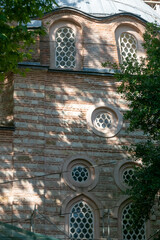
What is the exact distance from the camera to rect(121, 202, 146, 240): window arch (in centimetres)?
1669

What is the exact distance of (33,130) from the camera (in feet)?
55.0

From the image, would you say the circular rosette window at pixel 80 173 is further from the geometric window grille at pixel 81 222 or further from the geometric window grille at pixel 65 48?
the geometric window grille at pixel 65 48

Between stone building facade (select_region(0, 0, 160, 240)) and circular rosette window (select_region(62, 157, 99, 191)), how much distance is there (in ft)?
0.10

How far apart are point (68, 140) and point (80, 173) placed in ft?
3.68

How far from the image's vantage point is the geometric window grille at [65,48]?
1830 centimetres

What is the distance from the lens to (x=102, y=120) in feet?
58.2

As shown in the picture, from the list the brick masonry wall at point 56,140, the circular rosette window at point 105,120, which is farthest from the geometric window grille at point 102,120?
the brick masonry wall at point 56,140

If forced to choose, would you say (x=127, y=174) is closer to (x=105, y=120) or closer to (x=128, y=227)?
(x=128, y=227)

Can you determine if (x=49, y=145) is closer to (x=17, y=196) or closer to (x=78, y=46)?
(x=17, y=196)

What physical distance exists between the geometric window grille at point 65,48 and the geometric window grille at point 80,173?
3.61 meters

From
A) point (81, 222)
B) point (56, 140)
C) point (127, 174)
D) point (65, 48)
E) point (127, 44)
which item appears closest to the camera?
point (81, 222)

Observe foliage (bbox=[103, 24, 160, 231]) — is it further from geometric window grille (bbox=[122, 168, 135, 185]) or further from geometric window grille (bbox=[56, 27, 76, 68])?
geometric window grille (bbox=[56, 27, 76, 68])

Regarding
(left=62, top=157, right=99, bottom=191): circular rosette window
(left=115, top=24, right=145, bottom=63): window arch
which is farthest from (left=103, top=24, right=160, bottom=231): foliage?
(left=115, top=24, right=145, bottom=63): window arch

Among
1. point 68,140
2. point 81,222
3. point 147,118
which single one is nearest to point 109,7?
point 68,140
